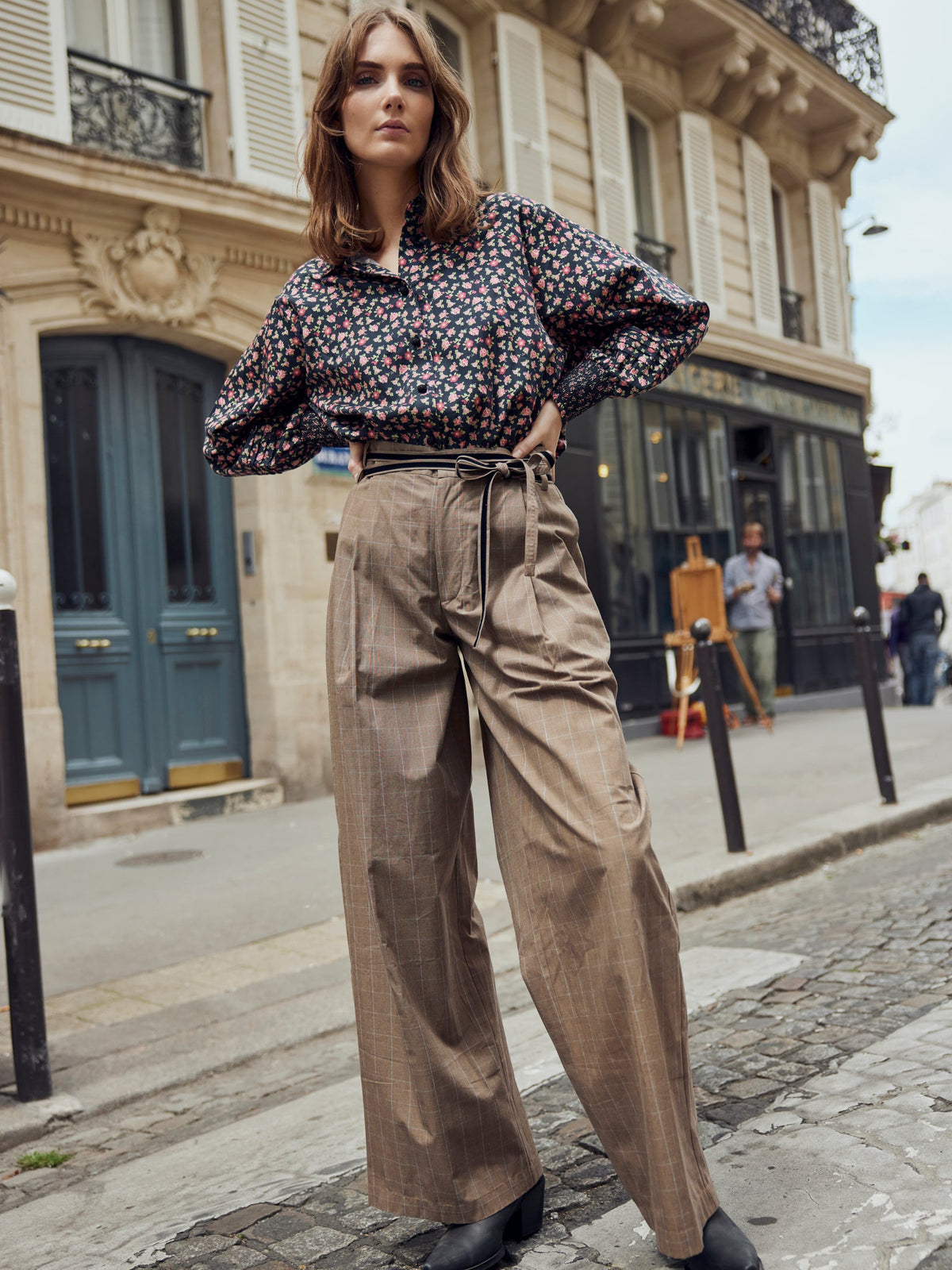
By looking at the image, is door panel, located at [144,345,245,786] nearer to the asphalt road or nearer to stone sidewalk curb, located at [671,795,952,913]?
stone sidewalk curb, located at [671,795,952,913]

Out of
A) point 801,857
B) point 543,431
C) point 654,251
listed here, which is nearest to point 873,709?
point 801,857

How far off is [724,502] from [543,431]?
40.0ft

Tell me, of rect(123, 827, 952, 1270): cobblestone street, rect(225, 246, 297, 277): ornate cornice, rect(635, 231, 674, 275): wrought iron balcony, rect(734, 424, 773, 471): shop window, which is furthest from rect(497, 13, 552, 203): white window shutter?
rect(123, 827, 952, 1270): cobblestone street

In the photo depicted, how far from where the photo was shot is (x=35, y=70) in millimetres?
7426

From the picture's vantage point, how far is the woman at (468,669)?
1.65 m

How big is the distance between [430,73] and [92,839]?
20.1ft

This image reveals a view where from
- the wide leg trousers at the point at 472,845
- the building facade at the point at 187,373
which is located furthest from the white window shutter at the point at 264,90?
the wide leg trousers at the point at 472,845

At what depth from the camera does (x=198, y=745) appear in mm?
8383

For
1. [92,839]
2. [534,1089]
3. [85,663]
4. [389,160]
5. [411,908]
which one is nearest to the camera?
[411,908]

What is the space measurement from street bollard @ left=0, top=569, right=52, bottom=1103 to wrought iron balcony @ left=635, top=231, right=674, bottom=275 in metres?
10.8

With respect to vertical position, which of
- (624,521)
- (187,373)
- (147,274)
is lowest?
(624,521)

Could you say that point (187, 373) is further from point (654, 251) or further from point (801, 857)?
point (654, 251)

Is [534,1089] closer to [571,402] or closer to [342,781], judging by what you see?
[342,781]

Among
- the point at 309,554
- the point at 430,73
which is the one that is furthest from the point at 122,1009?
the point at 309,554
